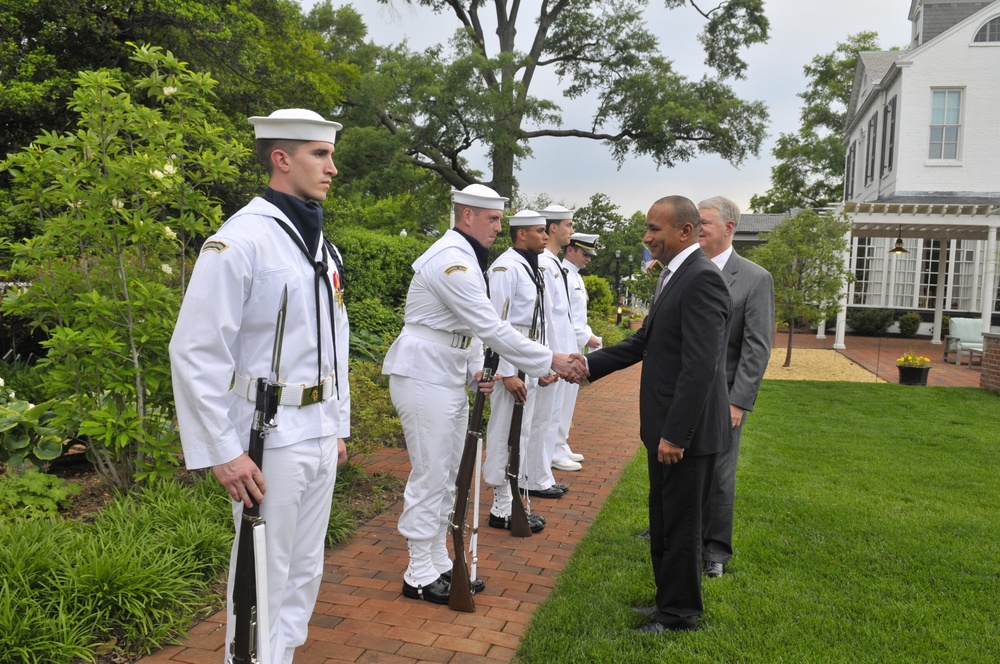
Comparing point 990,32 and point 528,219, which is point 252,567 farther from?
point 990,32

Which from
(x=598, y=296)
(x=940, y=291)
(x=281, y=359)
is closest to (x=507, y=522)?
(x=281, y=359)

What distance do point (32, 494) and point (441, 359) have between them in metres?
2.74

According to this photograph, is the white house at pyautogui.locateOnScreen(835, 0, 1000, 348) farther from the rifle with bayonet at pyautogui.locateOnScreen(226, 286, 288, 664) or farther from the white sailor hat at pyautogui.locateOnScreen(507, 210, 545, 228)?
the rifle with bayonet at pyautogui.locateOnScreen(226, 286, 288, 664)

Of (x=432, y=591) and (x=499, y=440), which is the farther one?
(x=499, y=440)

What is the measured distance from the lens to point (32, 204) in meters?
4.94

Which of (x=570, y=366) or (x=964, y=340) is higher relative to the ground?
(x=570, y=366)

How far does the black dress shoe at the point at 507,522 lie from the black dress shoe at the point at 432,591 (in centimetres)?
130

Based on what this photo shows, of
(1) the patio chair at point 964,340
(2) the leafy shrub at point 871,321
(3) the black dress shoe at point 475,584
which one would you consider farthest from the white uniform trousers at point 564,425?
(2) the leafy shrub at point 871,321

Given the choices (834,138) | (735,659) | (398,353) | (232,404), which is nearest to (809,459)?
(735,659)

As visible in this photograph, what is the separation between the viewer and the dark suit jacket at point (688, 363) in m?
3.53

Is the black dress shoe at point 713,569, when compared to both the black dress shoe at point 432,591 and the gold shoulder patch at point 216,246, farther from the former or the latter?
the gold shoulder patch at point 216,246

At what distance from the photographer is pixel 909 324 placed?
26.2m

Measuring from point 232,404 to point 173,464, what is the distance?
8.01 ft

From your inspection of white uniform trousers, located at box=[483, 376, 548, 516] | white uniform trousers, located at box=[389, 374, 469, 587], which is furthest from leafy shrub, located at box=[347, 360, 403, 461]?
white uniform trousers, located at box=[389, 374, 469, 587]
